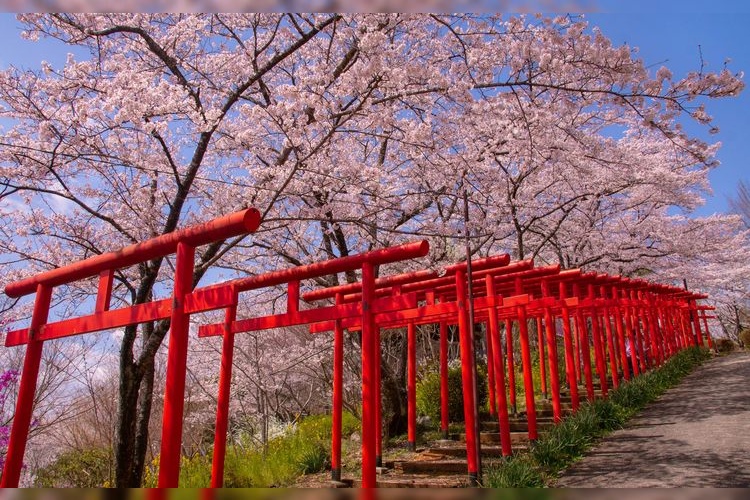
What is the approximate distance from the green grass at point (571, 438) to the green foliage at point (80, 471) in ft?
25.4

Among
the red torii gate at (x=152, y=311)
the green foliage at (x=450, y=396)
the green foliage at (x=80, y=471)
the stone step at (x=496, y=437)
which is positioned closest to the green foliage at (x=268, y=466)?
the green foliage at (x=80, y=471)

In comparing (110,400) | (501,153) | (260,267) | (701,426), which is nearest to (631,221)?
(501,153)

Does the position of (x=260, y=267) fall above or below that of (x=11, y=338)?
above

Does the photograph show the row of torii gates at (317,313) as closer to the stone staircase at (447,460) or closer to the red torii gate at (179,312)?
the red torii gate at (179,312)

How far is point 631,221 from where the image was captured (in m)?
17.8

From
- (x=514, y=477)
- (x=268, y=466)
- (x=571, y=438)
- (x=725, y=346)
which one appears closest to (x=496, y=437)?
(x=571, y=438)

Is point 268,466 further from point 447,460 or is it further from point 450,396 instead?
point 450,396

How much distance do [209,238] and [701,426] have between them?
824 cm

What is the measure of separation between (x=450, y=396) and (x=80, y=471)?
26.8 ft

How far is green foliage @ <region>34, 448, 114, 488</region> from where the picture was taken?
10008 millimetres

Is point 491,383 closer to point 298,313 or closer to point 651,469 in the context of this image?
point 651,469

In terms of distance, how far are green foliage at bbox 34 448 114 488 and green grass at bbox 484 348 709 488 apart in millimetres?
7741

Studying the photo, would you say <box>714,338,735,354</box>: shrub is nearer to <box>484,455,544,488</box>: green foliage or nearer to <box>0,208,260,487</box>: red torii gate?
<box>484,455,544,488</box>: green foliage

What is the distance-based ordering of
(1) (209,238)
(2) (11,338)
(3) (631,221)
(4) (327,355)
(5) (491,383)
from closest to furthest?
(1) (209,238), (2) (11,338), (5) (491,383), (4) (327,355), (3) (631,221)
